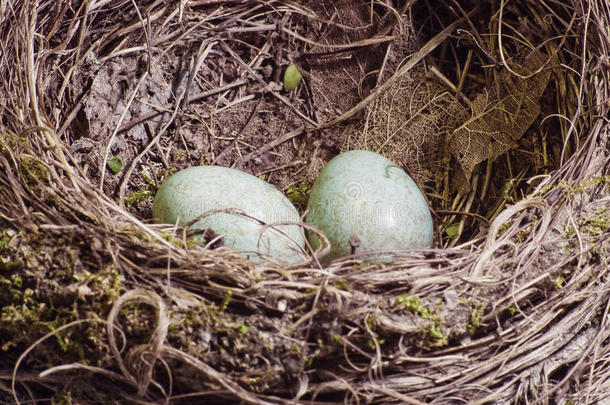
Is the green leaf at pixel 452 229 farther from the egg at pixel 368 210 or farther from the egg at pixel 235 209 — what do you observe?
the egg at pixel 235 209

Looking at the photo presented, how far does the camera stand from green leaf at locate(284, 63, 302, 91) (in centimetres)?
225

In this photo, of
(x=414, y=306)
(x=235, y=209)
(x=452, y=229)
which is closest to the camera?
(x=414, y=306)

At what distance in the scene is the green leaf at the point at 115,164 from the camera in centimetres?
199

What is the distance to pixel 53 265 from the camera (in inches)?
53.2

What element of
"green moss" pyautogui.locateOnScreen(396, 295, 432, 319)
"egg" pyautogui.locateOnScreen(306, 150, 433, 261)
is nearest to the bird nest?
"green moss" pyautogui.locateOnScreen(396, 295, 432, 319)

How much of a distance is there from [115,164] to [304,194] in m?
0.61

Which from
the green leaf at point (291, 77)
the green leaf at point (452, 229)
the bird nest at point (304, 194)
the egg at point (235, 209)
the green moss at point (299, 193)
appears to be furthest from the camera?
the green leaf at point (291, 77)

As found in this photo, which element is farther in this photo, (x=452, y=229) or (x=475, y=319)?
(x=452, y=229)

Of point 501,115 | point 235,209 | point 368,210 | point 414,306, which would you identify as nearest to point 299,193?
point 368,210

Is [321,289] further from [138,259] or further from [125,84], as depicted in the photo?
[125,84]

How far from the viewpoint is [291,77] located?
7.37ft

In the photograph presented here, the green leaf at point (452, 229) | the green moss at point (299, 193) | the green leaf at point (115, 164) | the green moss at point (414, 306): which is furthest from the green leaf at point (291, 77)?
the green moss at point (414, 306)

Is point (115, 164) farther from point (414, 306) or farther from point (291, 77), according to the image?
point (414, 306)

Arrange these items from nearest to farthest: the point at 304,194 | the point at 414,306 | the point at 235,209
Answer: the point at 414,306 → the point at 235,209 → the point at 304,194
